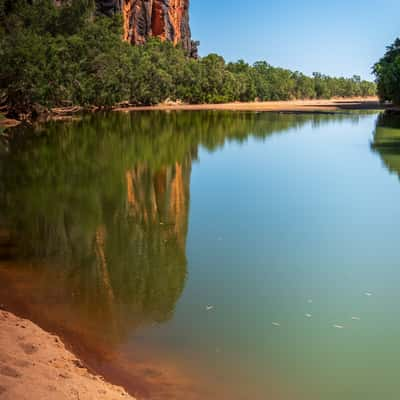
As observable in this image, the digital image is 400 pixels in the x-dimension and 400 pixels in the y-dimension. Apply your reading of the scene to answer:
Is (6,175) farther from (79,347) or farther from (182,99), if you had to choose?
(182,99)

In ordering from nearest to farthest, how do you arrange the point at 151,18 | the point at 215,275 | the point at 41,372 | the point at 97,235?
the point at 41,372 < the point at 215,275 < the point at 97,235 < the point at 151,18

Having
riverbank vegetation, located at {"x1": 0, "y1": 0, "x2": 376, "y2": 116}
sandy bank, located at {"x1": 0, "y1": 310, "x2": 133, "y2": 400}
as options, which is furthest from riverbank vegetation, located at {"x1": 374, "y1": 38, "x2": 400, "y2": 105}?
sandy bank, located at {"x1": 0, "y1": 310, "x2": 133, "y2": 400}

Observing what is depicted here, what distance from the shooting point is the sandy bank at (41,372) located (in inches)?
188

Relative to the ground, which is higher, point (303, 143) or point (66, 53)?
point (66, 53)

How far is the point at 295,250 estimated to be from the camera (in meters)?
10.4

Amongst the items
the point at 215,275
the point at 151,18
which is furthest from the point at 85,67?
the point at 215,275

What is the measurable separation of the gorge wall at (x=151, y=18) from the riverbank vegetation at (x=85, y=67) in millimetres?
5790

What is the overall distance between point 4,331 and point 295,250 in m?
5.78

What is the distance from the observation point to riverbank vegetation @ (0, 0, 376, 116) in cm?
3981

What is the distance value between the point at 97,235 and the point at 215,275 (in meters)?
3.42

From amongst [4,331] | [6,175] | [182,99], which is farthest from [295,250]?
[182,99]

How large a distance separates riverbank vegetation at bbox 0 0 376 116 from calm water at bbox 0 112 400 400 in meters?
21.9

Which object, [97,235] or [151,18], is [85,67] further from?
[97,235]

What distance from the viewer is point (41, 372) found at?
17.0 feet
